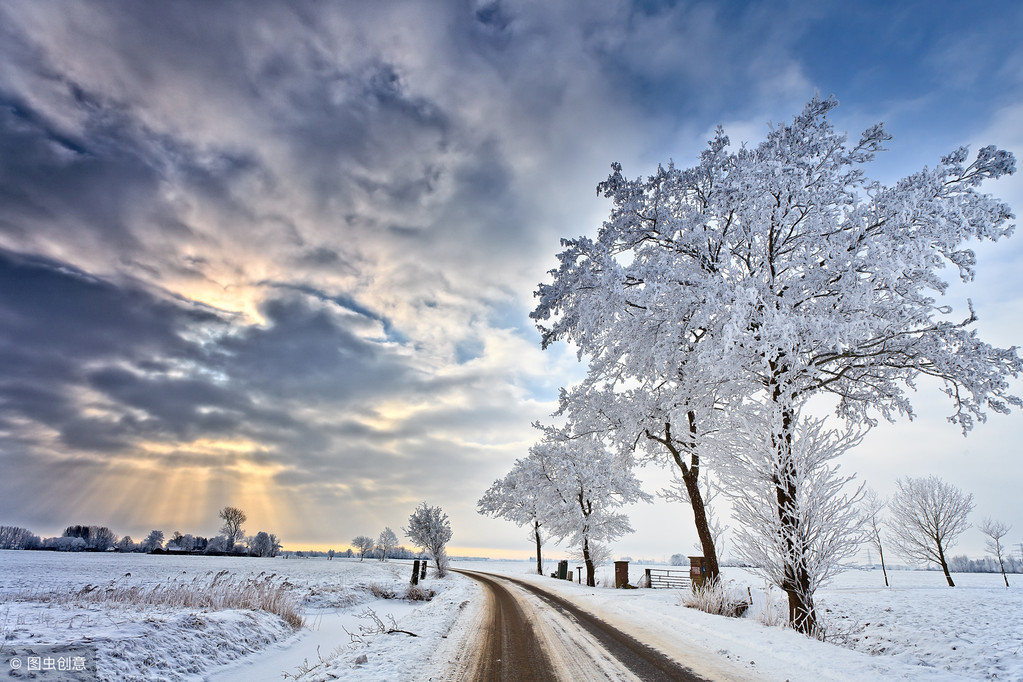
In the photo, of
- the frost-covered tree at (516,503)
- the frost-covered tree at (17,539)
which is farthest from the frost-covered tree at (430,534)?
the frost-covered tree at (17,539)

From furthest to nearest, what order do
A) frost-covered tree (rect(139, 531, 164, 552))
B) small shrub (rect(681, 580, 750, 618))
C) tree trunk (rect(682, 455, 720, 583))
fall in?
frost-covered tree (rect(139, 531, 164, 552)) → tree trunk (rect(682, 455, 720, 583)) → small shrub (rect(681, 580, 750, 618))

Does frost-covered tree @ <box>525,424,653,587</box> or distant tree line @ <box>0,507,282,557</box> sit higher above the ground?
frost-covered tree @ <box>525,424,653,587</box>

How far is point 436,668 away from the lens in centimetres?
526

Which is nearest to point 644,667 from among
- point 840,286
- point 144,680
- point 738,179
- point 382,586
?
point 144,680

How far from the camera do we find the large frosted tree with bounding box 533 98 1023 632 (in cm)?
934

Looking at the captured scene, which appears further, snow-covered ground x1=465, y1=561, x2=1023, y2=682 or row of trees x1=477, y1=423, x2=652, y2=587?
row of trees x1=477, y1=423, x2=652, y2=587

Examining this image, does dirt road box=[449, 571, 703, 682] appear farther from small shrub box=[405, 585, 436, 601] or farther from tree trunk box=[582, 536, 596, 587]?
tree trunk box=[582, 536, 596, 587]

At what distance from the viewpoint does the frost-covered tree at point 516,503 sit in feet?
131

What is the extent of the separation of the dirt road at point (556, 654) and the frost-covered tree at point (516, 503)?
2941 centimetres

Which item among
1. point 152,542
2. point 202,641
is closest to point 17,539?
point 152,542

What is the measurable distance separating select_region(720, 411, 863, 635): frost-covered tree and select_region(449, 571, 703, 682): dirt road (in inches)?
133

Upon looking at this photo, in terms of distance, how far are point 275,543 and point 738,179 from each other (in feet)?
402

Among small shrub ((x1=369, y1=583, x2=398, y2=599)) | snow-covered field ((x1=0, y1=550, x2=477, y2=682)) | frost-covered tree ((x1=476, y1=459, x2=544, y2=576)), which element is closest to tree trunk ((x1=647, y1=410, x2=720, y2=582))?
snow-covered field ((x1=0, y1=550, x2=477, y2=682))

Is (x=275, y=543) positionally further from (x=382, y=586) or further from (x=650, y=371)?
(x=650, y=371)
